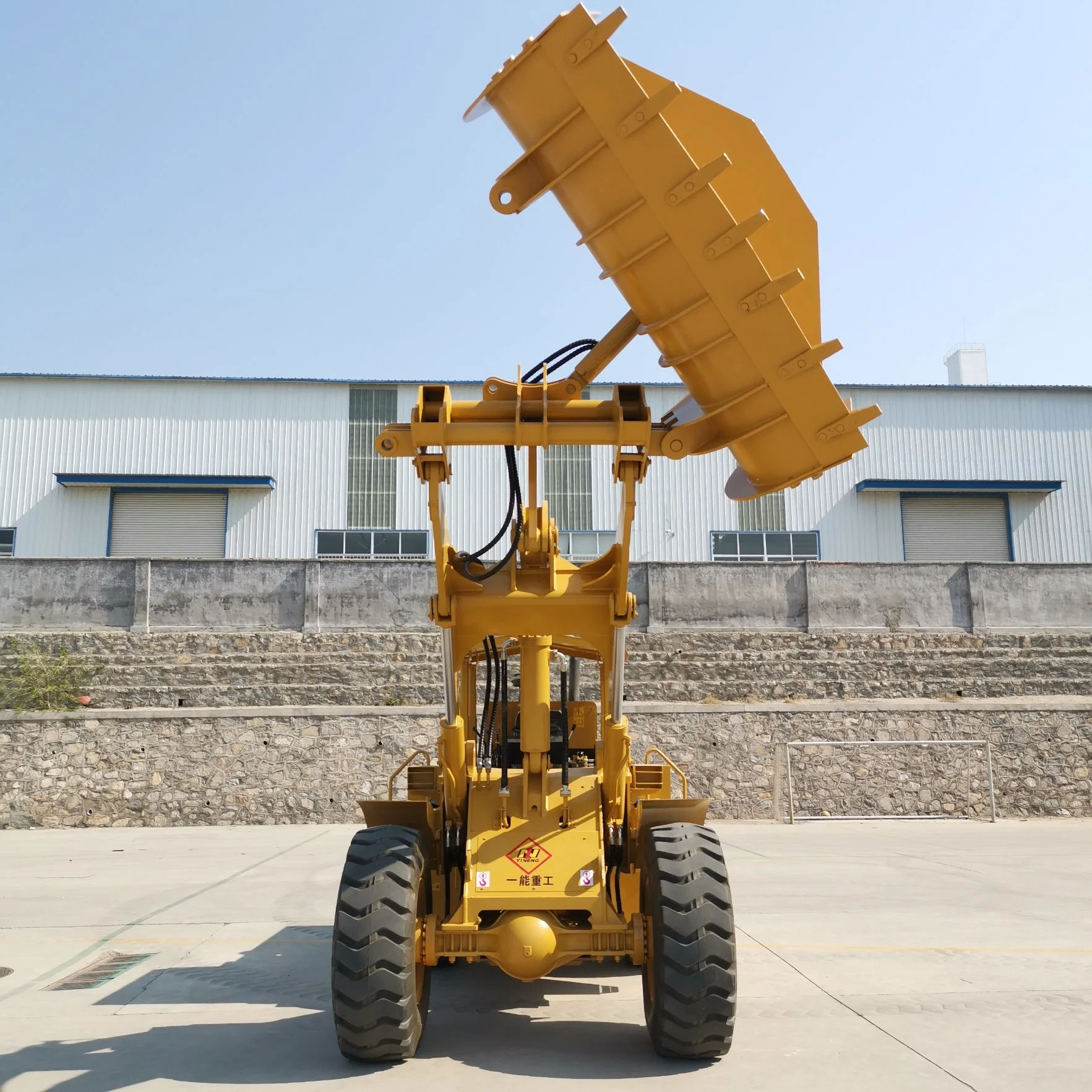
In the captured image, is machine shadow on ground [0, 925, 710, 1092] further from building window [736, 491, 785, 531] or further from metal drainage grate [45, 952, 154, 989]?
building window [736, 491, 785, 531]

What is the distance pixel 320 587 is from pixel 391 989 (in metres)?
17.3

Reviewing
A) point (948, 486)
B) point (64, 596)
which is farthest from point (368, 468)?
point (948, 486)

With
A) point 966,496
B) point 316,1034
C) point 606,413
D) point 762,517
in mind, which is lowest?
point 316,1034

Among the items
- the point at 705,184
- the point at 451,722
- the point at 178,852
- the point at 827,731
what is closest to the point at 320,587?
the point at 178,852

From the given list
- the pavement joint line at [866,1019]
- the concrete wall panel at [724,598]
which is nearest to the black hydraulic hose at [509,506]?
the pavement joint line at [866,1019]

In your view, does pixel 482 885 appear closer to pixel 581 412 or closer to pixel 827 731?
pixel 581 412

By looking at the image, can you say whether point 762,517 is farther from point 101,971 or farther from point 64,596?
point 101,971

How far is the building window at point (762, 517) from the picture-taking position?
28344 millimetres

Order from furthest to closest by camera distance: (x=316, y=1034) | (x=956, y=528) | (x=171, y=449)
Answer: (x=956, y=528), (x=171, y=449), (x=316, y=1034)

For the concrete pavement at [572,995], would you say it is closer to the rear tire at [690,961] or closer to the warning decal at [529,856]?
the rear tire at [690,961]

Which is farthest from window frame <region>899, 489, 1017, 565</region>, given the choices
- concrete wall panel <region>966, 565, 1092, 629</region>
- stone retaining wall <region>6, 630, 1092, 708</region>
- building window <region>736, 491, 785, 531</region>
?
stone retaining wall <region>6, 630, 1092, 708</region>

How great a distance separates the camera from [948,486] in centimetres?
2869

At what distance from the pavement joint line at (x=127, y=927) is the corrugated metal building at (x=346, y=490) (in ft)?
48.7

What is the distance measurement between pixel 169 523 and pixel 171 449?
83.7 inches
